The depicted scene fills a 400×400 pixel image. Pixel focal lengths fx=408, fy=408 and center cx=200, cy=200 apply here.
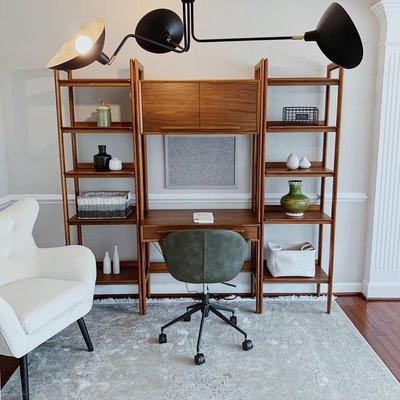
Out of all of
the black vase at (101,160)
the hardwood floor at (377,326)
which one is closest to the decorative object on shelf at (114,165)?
the black vase at (101,160)

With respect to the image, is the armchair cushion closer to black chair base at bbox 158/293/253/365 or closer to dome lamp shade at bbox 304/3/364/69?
black chair base at bbox 158/293/253/365

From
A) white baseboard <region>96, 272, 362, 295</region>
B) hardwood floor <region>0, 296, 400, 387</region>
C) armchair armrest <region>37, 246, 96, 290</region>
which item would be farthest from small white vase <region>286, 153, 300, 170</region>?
armchair armrest <region>37, 246, 96, 290</region>

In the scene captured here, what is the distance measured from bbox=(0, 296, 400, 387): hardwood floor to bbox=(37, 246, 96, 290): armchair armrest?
0.64 metres

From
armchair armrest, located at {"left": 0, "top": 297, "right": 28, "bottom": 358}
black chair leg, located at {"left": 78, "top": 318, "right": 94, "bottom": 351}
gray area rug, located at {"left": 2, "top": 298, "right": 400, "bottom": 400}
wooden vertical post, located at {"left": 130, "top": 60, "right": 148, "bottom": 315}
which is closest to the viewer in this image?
armchair armrest, located at {"left": 0, "top": 297, "right": 28, "bottom": 358}

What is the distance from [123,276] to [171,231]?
0.64m

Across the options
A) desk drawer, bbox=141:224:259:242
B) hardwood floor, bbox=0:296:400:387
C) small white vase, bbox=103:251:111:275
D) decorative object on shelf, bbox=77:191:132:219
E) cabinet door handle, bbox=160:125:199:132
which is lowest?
hardwood floor, bbox=0:296:400:387

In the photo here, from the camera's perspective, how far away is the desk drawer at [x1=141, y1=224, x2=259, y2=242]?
3.12 m

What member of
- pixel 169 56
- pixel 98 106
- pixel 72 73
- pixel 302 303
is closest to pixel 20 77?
pixel 72 73

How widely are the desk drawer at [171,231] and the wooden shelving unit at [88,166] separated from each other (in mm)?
150

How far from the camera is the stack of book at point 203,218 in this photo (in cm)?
316

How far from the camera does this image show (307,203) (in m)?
3.27

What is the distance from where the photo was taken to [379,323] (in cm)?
319

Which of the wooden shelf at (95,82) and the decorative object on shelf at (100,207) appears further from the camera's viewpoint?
the decorative object on shelf at (100,207)

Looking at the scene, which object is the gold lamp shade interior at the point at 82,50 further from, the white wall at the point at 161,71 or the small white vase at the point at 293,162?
the small white vase at the point at 293,162
